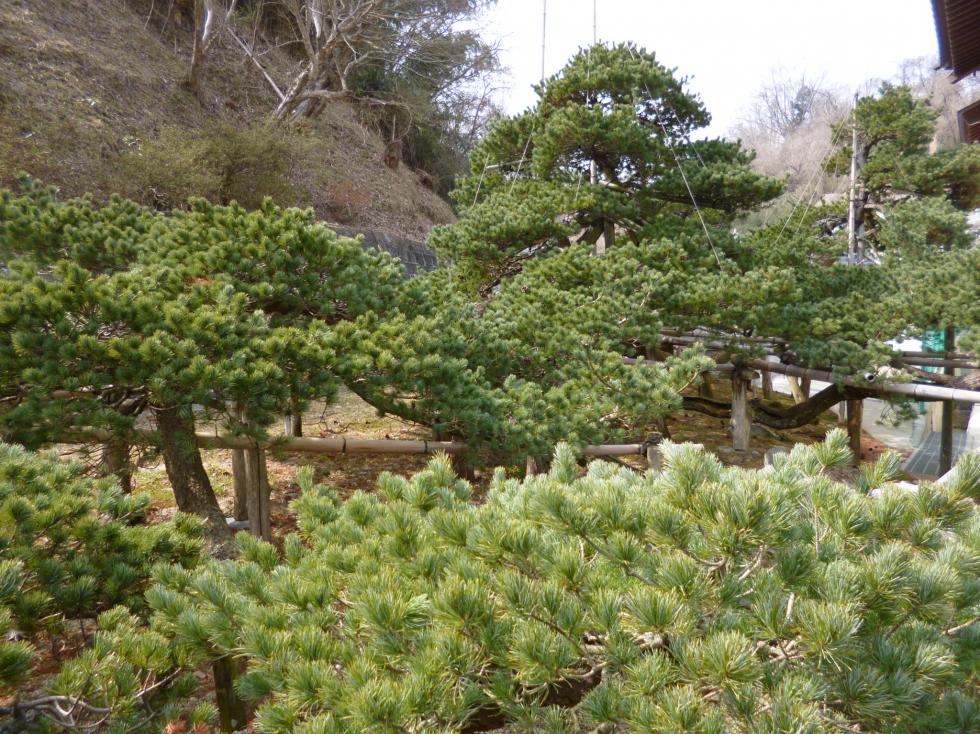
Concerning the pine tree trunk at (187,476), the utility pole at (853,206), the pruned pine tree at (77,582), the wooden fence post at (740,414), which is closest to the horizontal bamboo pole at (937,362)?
the wooden fence post at (740,414)

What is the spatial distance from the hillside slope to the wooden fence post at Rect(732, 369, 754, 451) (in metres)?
9.91

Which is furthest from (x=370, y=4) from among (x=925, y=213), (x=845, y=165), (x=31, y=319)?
(x=31, y=319)

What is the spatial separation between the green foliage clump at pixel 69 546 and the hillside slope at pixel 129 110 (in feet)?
28.0

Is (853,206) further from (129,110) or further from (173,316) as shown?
(129,110)

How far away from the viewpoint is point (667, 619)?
1.29 m

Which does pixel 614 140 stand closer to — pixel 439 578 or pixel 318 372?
pixel 318 372

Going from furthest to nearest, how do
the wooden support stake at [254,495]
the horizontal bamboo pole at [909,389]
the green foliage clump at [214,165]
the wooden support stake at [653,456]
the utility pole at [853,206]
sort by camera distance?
the utility pole at [853,206] → the green foliage clump at [214,165] → the horizontal bamboo pole at [909,389] → the wooden support stake at [653,456] → the wooden support stake at [254,495]

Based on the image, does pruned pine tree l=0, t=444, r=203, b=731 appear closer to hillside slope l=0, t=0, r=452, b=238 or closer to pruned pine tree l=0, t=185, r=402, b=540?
pruned pine tree l=0, t=185, r=402, b=540

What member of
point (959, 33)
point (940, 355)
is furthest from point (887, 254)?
point (959, 33)

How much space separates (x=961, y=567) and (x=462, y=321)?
14.3 feet

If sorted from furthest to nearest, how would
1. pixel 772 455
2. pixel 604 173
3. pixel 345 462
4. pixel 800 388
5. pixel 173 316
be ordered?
pixel 800 388 → pixel 604 173 → pixel 345 462 → pixel 772 455 → pixel 173 316

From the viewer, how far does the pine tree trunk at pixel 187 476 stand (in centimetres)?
414

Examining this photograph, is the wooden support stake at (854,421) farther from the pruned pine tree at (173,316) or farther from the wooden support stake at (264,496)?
the wooden support stake at (264,496)

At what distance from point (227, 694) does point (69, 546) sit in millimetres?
1113
